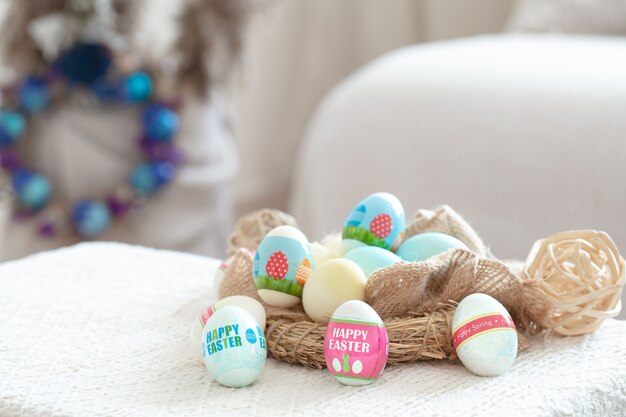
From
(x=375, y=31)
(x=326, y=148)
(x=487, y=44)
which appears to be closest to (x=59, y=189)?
(x=326, y=148)

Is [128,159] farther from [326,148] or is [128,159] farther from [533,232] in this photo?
[533,232]

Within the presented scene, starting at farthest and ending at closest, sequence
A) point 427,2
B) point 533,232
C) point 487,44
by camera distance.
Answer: point 427,2
point 487,44
point 533,232

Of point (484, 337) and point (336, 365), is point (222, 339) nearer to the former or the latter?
point (336, 365)

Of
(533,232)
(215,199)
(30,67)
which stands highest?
(30,67)

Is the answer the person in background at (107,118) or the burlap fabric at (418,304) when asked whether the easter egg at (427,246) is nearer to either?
the burlap fabric at (418,304)

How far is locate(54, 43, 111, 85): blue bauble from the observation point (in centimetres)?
162

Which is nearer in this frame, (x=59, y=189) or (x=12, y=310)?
(x=12, y=310)

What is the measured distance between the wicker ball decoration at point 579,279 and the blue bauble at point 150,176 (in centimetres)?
97

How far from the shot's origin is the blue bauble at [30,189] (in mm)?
1632

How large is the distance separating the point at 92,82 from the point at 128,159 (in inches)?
6.3

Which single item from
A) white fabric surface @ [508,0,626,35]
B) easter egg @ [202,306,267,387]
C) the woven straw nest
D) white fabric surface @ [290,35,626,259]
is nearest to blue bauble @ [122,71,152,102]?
white fabric surface @ [290,35,626,259]

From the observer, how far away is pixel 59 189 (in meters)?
1.69

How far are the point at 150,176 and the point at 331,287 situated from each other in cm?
98

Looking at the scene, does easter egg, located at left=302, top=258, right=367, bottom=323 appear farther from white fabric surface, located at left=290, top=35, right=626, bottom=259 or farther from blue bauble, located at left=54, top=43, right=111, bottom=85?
blue bauble, located at left=54, top=43, right=111, bottom=85
